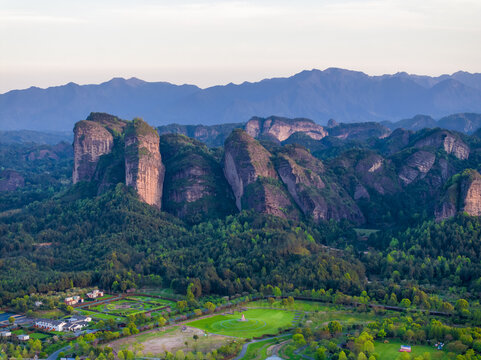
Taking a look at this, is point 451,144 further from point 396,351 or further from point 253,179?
point 396,351

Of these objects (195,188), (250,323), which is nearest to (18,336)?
(250,323)

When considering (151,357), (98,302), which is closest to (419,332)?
(151,357)

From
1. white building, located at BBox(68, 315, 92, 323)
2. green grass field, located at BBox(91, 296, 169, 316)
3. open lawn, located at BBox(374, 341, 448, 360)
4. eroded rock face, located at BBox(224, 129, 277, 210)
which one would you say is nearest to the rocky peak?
eroded rock face, located at BBox(224, 129, 277, 210)

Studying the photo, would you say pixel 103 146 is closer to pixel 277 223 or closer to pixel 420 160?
pixel 277 223

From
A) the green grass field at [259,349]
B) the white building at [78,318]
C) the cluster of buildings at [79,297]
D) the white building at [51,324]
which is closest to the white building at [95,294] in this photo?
the cluster of buildings at [79,297]

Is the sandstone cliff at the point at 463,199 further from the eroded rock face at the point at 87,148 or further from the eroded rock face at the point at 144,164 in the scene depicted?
the eroded rock face at the point at 87,148
